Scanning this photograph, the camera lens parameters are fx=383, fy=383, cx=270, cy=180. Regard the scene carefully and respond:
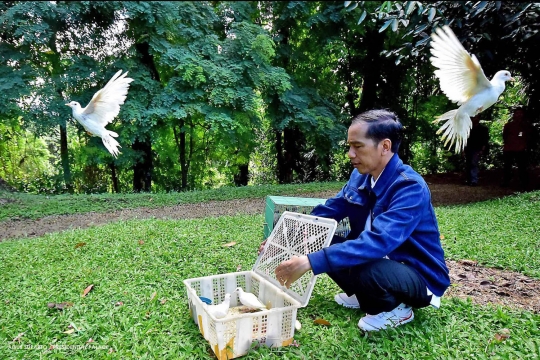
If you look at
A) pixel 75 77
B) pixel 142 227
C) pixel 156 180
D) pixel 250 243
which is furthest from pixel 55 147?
pixel 250 243

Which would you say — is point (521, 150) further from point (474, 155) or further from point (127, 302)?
point (127, 302)

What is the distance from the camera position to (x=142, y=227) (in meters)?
4.59

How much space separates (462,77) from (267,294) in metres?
2.78

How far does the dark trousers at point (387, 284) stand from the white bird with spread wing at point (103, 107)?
150 inches

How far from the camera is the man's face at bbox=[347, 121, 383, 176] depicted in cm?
193

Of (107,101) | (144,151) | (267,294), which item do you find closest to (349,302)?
(267,294)

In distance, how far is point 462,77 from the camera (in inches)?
140

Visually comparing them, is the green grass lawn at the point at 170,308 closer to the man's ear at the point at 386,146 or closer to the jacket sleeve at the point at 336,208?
the jacket sleeve at the point at 336,208

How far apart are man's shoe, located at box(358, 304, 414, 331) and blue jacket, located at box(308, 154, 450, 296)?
0.72 feet

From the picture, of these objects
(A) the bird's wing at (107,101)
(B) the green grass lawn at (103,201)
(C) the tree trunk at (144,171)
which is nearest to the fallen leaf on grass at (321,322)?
(A) the bird's wing at (107,101)

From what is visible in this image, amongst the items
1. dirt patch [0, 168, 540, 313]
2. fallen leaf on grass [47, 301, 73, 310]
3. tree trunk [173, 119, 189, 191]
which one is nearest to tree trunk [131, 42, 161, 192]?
tree trunk [173, 119, 189, 191]

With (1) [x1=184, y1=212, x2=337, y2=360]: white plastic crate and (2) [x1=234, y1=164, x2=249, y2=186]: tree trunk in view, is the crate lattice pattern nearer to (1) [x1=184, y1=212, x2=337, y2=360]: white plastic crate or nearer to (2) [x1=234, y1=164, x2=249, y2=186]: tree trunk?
(1) [x1=184, y1=212, x2=337, y2=360]: white plastic crate

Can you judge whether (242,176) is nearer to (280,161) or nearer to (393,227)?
(280,161)

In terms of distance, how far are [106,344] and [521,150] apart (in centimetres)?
844
